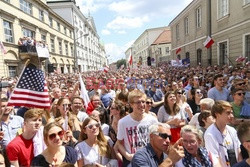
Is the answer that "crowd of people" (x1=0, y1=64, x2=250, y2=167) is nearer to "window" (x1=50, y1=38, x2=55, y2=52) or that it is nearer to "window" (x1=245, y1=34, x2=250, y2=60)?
"window" (x1=245, y1=34, x2=250, y2=60)

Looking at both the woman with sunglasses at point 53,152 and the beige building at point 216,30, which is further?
the beige building at point 216,30

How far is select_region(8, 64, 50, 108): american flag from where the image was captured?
129 inches

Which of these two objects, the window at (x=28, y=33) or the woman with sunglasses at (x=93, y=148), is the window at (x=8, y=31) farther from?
the woman with sunglasses at (x=93, y=148)

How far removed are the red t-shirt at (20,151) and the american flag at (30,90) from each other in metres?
0.60

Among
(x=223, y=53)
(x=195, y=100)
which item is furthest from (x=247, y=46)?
(x=195, y=100)

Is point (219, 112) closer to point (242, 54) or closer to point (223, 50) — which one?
point (242, 54)

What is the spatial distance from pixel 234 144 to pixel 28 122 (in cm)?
268

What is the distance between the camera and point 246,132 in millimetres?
2154

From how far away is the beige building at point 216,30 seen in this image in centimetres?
1510

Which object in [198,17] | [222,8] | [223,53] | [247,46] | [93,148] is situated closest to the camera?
[93,148]

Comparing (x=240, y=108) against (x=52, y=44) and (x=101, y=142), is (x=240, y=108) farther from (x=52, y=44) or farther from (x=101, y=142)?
(x=52, y=44)

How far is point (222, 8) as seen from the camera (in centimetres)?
1853

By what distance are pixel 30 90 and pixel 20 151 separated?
3.23 feet

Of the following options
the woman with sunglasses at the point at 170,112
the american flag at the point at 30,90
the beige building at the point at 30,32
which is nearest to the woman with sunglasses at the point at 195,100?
the woman with sunglasses at the point at 170,112
